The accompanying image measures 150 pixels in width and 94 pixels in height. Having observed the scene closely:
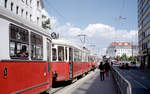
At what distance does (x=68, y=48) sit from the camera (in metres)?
16.6

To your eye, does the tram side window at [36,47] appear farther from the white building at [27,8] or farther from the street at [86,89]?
the white building at [27,8]

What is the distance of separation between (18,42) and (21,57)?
466 millimetres

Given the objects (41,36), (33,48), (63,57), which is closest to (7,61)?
(33,48)

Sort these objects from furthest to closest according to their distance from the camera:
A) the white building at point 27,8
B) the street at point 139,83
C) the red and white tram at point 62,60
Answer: the white building at point 27,8
the red and white tram at point 62,60
the street at point 139,83

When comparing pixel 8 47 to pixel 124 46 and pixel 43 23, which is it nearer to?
pixel 43 23

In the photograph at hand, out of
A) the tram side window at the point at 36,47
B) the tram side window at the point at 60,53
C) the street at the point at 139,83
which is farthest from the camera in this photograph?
the tram side window at the point at 60,53

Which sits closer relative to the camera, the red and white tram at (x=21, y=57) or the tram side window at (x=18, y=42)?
the red and white tram at (x=21, y=57)

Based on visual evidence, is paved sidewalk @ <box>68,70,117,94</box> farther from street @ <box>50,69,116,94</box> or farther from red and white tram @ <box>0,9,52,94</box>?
red and white tram @ <box>0,9,52,94</box>

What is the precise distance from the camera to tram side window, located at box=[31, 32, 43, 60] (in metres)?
8.52

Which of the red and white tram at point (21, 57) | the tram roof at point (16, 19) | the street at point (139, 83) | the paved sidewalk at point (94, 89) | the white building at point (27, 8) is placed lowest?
the street at point (139, 83)

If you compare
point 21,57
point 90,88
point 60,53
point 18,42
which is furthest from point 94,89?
point 18,42

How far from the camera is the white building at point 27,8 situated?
3701cm

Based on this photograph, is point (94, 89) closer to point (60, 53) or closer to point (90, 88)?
point (90, 88)

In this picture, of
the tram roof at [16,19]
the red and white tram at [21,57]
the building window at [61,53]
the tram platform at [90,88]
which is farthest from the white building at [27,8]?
the tram roof at [16,19]
